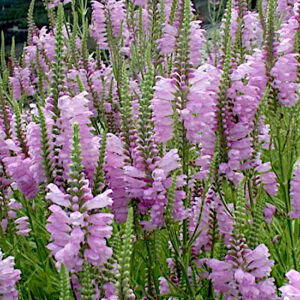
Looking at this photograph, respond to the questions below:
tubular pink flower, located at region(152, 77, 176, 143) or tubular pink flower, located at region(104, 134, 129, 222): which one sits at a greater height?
tubular pink flower, located at region(152, 77, 176, 143)

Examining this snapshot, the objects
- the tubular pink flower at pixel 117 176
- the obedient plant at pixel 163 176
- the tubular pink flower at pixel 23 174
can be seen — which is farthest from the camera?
the tubular pink flower at pixel 23 174

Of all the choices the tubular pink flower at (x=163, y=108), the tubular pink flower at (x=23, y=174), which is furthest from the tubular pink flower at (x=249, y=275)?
the tubular pink flower at (x=23, y=174)

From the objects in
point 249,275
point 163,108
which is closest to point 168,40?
point 163,108

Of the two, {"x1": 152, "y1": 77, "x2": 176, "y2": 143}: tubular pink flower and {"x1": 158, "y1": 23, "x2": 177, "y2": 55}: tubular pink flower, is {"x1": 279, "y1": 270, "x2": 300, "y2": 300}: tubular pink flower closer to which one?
{"x1": 152, "y1": 77, "x2": 176, "y2": 143}: tubular pink flower

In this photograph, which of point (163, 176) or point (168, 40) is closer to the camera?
point (163, 176)

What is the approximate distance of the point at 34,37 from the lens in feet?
17.4

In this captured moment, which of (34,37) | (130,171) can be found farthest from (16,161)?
(34,37)

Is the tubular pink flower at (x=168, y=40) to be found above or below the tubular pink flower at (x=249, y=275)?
above

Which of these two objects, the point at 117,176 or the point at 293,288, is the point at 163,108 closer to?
the point at 117,176

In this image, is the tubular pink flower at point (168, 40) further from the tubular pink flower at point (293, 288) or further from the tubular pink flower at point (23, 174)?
the tubular pink flower at point (293, 288)

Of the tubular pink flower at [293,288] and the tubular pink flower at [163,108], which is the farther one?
the tubular pink flower at [163,108]

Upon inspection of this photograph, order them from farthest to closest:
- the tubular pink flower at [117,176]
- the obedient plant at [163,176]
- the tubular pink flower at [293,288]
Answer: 1. the tubular pink flower at [117,176]
2. the obedient plant at [163,176]
3. the tubular pink flower at [293,288]

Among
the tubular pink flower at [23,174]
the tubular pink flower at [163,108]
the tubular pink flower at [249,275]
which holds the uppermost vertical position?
the tubular pink flower at [163,108]

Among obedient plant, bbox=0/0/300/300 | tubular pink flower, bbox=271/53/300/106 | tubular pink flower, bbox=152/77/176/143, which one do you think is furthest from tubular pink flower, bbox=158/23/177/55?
tubular pink flower, bbox=152/77/176/143
